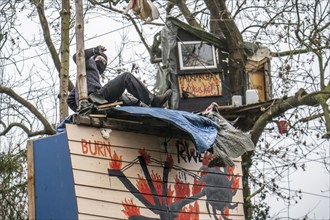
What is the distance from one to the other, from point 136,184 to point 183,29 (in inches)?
204

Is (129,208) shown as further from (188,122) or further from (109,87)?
(109,87)

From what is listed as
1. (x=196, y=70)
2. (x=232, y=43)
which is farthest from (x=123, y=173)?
(x=232, y=43)

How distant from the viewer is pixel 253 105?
49.7 feet

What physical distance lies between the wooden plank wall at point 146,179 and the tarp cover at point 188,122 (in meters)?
0.44

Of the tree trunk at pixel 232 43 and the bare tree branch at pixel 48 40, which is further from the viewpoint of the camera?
the bare tree branch at pixel 48 40

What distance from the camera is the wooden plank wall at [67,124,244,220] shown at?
10922 mm

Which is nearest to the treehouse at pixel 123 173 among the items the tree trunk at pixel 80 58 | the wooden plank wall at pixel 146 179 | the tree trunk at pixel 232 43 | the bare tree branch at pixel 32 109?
the wooden plank wall at pixel 146 179

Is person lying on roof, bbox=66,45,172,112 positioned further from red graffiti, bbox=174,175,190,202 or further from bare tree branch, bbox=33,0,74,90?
bare tree branch, bbox=33,0,74,90

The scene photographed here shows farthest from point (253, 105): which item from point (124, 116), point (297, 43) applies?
point (124, 116)

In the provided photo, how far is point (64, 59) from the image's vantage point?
15.5m

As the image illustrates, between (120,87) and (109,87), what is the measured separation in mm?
158

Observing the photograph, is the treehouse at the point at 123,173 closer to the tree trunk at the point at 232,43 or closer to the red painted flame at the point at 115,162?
the red painted flame at the point at 115,162

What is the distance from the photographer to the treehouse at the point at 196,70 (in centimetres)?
1575

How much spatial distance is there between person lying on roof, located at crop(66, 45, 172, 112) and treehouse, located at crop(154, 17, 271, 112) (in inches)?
119
